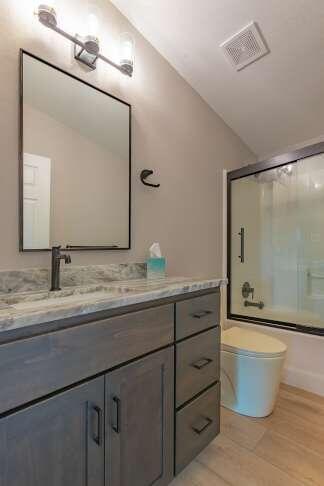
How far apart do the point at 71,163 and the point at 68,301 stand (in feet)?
2.35

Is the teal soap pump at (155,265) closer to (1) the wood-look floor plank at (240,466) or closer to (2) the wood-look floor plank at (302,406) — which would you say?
(1) the wood-look floor plank at (240,466)

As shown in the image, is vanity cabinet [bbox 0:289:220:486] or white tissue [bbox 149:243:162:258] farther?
white tissue [bbox 149:243:162:258]

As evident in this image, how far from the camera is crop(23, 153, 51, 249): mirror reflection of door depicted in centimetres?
120

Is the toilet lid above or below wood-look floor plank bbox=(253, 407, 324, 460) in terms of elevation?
above

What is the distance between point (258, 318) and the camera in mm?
2221

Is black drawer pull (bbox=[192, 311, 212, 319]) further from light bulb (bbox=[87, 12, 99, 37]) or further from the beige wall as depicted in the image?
light bulb (bbox=[87, 12, 99, 37])

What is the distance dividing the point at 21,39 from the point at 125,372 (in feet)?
4.79

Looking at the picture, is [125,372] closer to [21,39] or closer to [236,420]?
[236,420]

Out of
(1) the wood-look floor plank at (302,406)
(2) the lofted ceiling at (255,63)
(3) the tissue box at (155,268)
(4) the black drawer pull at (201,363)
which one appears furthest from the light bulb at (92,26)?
(1) the wood-look floor plank at (302,406)

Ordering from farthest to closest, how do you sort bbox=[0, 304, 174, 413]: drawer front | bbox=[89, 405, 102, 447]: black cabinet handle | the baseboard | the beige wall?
the baseboard → the beige wall → bbox=[89, 405, 102, 447]: black cabinet handle → bbox=[0, 304, 174, 413]: drawer front

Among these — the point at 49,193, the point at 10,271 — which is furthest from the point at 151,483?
the point at 49,193

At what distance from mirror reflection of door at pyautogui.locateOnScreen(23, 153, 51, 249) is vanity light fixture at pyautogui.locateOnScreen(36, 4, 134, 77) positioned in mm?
575

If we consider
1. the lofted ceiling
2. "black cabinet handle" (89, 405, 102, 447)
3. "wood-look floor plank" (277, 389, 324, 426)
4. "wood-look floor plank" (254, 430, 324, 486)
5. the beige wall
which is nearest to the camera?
"black cabinet handle" (89, 405, 102, 447)

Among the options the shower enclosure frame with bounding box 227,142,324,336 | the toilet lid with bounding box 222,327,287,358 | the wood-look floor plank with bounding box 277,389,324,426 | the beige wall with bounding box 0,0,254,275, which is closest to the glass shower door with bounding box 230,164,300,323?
the shower enclosure frame with bounding box 227,142,324,336
